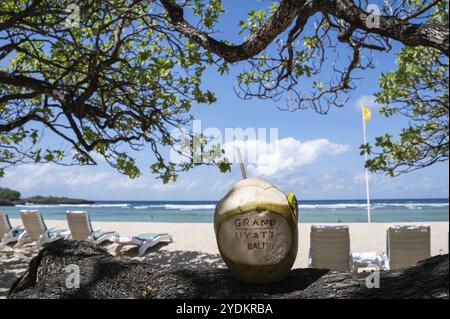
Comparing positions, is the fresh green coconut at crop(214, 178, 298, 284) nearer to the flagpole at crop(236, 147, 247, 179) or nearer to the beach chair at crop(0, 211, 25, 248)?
the flagpole at crop(236, 147, 247, 179)

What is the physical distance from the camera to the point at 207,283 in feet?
10.1

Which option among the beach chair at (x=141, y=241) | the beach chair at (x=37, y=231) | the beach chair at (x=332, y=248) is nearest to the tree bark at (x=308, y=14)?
the beach chair at (x=332, y=248)

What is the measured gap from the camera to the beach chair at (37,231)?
483 inches

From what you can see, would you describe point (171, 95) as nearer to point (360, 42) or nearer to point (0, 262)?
point (360, 42)

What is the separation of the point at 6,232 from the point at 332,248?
11.1 m

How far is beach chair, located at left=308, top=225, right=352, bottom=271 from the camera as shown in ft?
26.0

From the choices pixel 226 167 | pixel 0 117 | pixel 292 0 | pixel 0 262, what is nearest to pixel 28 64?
pixel 0 117

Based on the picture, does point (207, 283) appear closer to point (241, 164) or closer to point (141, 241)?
point (241, 164)

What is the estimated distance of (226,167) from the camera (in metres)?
6.74

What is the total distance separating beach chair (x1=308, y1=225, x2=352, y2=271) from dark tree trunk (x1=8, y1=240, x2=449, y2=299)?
4855 millimetres

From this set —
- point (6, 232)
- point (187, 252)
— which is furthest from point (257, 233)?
point (6, 232)

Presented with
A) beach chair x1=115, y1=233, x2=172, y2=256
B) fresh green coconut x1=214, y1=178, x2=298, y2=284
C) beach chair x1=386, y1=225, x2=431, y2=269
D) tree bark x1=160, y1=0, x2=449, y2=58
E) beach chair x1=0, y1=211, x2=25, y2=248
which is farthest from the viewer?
beach chair x1=0, y1=211, x2=25, y2=248

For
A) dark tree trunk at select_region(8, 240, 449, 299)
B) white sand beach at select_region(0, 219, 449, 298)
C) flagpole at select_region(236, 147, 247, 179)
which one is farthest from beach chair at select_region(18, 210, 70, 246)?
flagpole at select_region(236, 147, 247, 179)

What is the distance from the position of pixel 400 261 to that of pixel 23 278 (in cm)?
649
